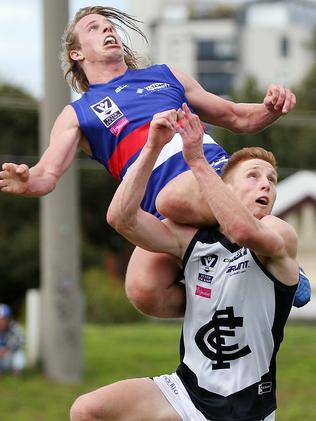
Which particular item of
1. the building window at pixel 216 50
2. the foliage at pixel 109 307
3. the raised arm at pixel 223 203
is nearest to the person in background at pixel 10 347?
the raised arm at pixel 223 203

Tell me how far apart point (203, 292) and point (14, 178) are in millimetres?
1053

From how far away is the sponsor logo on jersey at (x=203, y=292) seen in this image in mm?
5580

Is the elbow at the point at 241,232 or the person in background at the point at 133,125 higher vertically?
the person in background at the point at 133,125

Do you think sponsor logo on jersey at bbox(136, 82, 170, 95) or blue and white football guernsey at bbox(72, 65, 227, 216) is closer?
blue and white football guernsey at bbox(72, 65, 227, 216)

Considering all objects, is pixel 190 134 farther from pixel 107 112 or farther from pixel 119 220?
pixel 107 112

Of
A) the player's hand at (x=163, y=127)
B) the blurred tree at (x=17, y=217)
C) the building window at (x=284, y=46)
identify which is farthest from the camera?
the building window at (x=284, y=46)

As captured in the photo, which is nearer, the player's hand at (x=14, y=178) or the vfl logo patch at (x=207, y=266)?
the player's hand at (x=14, y=178)

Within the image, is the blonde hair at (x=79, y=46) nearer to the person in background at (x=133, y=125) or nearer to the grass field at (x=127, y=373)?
the person in background at (x=133, y=125)

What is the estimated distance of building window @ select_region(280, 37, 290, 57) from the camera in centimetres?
8825

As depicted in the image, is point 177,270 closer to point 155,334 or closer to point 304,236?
point 155,334

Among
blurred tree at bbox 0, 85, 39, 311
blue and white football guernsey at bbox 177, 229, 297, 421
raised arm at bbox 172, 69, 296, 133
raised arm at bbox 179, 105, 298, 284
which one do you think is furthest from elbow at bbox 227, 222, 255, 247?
blurred tree at bbox 0, 85, 39, 311

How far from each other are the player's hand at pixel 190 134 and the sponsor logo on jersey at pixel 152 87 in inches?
30.3

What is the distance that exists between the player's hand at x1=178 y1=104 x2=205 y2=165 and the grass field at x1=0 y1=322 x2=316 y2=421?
6.54m

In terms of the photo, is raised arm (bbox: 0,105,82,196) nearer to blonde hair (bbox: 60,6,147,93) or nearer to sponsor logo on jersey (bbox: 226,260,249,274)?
blonde hair (bbox: 60,6,147,93)
